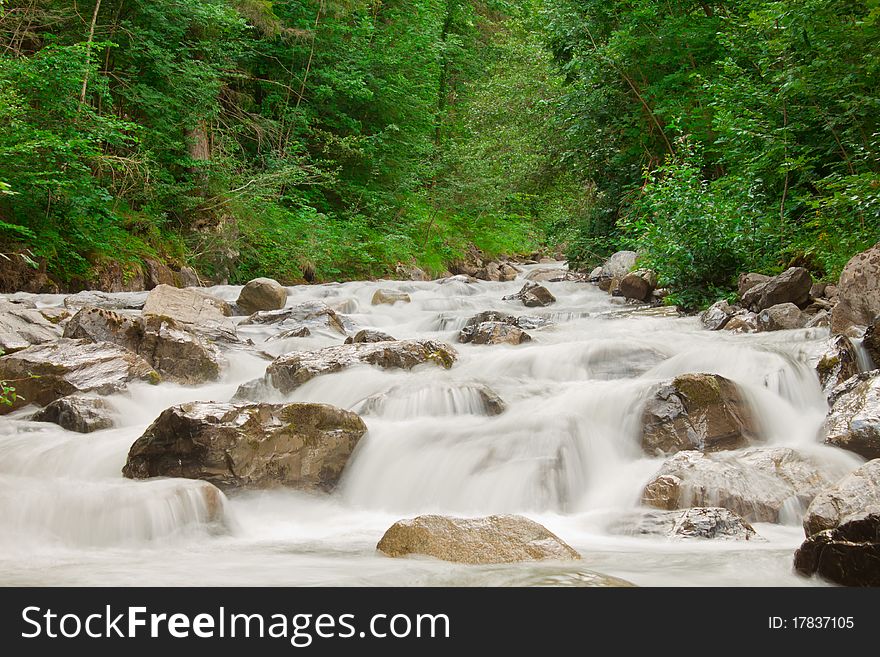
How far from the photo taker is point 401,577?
149 inches

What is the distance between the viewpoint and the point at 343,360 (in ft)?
26.9

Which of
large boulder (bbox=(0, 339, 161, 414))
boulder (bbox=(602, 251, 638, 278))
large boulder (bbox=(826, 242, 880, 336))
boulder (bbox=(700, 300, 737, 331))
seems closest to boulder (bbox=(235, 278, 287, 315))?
large boulder (bbox=(0, 339, 161, 414))

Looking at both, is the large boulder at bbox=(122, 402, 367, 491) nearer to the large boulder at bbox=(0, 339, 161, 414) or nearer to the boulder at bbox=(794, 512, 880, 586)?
the large boulder at bbox=(0, 339, 161, 414)

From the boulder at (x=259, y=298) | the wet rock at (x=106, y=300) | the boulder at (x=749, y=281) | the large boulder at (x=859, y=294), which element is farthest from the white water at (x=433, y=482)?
the boulder at (x=259, y=298)

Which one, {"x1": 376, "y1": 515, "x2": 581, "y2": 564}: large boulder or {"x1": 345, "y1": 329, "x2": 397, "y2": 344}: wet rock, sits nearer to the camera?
{"x1": 376, "y1": 515, "x2": 581, "y2": 564}: large boulder

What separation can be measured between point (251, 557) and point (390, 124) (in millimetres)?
19150

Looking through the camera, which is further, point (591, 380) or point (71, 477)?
point (591, 380)

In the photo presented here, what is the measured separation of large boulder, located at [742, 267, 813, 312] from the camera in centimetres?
958

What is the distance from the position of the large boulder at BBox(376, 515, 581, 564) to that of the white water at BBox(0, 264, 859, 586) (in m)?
0.13

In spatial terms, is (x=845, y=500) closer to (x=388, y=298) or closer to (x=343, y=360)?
(x=343, y=360)

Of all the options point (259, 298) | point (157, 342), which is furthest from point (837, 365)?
point (259, 298)

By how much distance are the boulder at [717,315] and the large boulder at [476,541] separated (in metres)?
6.46
